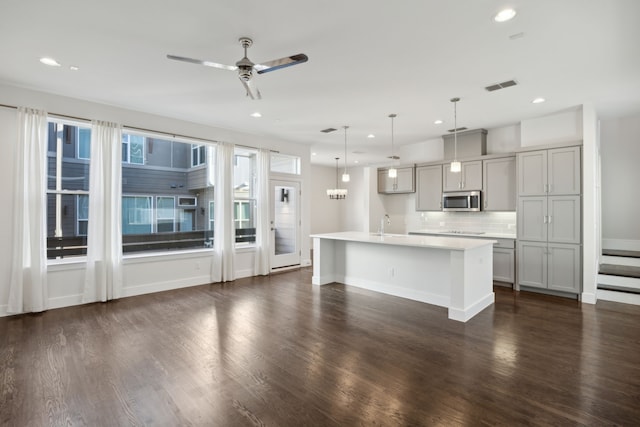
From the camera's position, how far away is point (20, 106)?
418 cm

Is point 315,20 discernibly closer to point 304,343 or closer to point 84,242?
point 304,343

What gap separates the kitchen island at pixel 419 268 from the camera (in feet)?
13.1

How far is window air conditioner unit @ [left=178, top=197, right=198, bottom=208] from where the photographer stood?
5.99 meters

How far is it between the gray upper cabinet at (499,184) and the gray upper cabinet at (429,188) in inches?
35.7

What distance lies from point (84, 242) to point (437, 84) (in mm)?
5565

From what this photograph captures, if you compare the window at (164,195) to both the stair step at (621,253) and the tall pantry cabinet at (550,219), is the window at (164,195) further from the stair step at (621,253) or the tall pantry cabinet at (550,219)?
the stair step at (621,253)

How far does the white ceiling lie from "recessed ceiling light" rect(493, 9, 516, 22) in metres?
0.06

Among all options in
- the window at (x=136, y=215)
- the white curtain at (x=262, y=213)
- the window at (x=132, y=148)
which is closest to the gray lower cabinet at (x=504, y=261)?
the white curtain at (x=262, y=213)

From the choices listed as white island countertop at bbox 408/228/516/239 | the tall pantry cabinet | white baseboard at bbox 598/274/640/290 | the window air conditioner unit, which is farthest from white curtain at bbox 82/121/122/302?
white baseboard at bbox 598/274/640/290

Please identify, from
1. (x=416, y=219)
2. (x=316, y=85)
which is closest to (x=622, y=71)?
(x=316, y=85)

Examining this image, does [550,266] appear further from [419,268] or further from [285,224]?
[285,224]

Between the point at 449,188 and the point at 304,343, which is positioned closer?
the point at 304,343

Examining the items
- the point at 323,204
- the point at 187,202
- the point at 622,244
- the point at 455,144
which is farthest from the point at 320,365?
the point at 323,204

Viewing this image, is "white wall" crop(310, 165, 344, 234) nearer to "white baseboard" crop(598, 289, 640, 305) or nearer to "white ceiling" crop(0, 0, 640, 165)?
"white ceiling" crop(0, 0, 640, 165)
